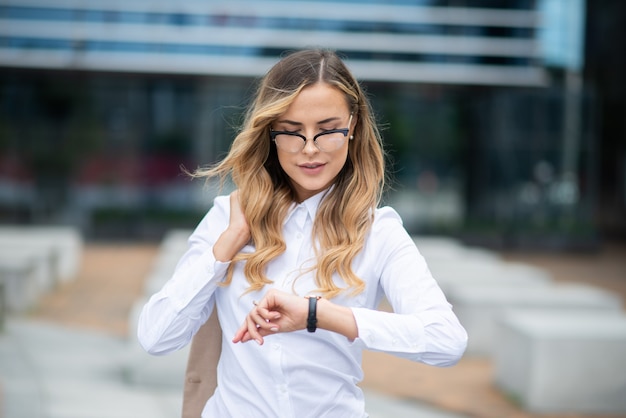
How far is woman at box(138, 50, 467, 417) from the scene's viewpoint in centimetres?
184

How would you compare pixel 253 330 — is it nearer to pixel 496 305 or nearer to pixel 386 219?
pixel 386 219

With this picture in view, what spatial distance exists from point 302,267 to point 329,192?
0.68 ft

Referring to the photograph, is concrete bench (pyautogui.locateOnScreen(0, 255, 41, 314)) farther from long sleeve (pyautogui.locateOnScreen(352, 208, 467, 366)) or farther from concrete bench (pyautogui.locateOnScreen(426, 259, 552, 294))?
long sleeve (pyautogui.locateOnScreen(352, 208, 467, 366))

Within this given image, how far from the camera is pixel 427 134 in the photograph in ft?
86.6

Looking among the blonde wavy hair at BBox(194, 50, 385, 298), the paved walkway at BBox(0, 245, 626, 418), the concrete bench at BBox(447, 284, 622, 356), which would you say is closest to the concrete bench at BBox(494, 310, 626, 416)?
the paved walkway at BBox(0, 245, 626, 418)

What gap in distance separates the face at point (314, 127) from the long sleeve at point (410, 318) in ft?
0.70

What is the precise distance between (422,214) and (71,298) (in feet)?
51.3

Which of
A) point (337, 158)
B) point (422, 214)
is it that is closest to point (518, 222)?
point (422, 214)

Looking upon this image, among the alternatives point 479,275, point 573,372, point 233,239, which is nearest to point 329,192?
point 233,239

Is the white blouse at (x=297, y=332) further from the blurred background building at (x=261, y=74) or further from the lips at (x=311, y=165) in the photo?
the blurred background building at (x=261, y=74)

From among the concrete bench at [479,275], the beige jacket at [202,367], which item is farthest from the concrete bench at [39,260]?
the beige jacket at [202,367]

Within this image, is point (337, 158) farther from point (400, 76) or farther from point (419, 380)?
point (400, 76)

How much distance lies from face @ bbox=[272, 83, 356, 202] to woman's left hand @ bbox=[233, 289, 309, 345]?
1.09 feet

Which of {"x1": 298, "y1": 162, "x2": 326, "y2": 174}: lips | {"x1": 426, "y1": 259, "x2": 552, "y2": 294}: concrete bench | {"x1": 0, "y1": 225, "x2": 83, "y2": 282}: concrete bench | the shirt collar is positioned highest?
{"x1": 298, "y1": 162, "x2": 326, "y2": 174}: lips
